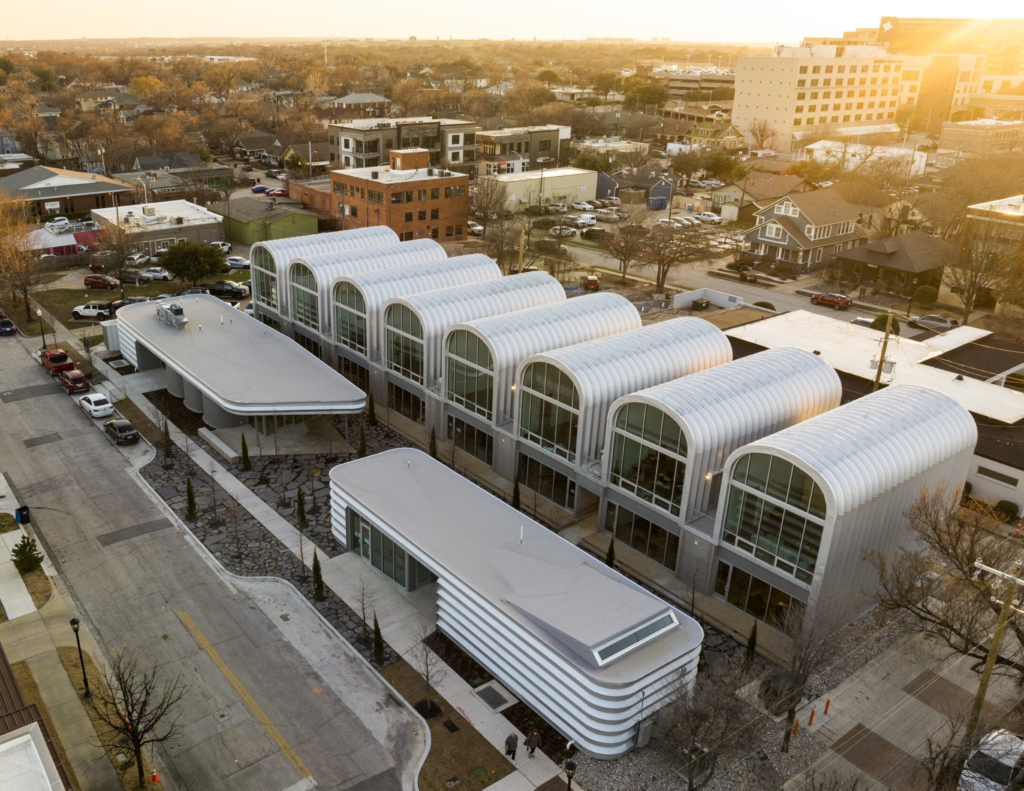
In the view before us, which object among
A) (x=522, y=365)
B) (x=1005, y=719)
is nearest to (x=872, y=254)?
(x=522, y=365)

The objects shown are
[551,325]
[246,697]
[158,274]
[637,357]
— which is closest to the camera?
[246,697]

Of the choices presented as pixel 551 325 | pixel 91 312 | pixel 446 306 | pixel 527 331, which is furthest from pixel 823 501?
pixel 91 312

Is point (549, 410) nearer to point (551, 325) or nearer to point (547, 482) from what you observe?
point (547, 482)

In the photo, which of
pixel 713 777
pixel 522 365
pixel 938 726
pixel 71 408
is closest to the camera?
pixel 713 777

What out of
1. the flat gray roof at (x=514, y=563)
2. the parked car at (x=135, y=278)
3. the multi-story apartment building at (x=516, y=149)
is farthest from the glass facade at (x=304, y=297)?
the multi-story apartment building at (x=516, y=149)

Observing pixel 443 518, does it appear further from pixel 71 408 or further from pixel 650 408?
pixel 71 408

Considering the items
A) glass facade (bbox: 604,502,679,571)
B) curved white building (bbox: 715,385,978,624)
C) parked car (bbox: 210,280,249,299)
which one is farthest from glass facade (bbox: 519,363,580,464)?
parked car (bbox: 210,280,249,299)

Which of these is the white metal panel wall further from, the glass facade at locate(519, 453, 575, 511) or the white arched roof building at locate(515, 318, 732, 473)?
the glass facade at locate(519, 453, 575, 511)
